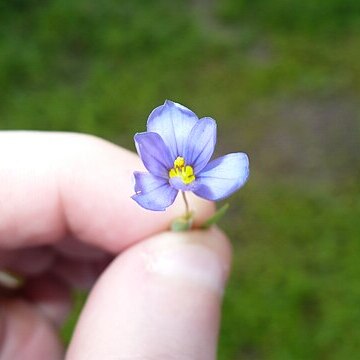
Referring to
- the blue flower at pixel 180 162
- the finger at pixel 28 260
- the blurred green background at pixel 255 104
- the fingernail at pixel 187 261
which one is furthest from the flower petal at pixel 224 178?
the blurred green background at pixel 255 104

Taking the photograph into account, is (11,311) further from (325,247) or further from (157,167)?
(325,247)

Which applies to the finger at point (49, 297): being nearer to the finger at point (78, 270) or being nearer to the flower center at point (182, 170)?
the finger at point (78, 270)

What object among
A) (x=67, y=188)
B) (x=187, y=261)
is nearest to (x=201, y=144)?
(x=187, y=261)

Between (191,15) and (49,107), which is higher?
(191,15)

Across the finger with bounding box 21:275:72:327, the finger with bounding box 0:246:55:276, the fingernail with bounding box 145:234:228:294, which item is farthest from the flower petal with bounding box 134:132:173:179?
the finger with bounding box 21:275:72:327

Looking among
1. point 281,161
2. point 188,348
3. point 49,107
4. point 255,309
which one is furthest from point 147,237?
point 49,107

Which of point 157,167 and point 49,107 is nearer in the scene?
point 157,167
